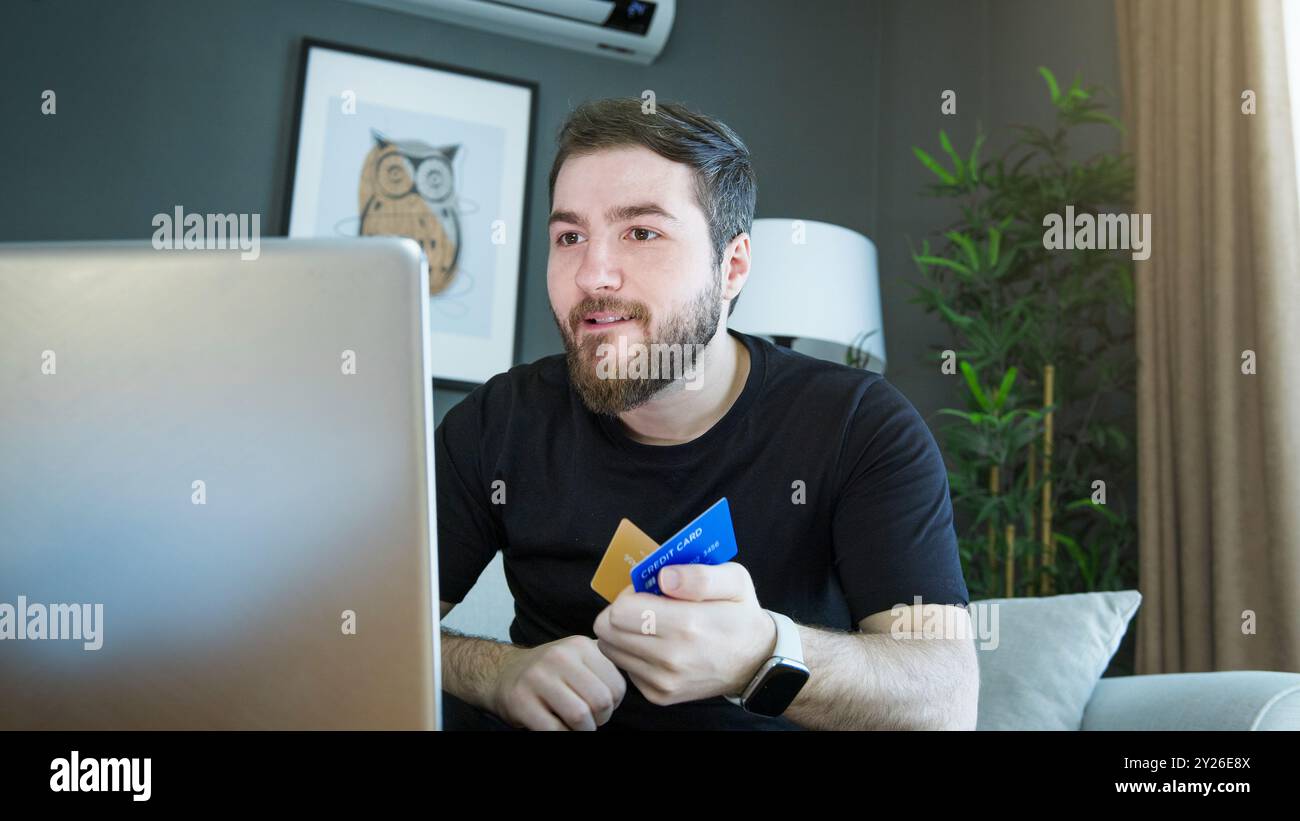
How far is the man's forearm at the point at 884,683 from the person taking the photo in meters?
0.97

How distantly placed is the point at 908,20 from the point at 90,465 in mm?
3162

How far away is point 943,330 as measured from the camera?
2.99 meters

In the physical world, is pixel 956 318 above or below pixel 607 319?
above

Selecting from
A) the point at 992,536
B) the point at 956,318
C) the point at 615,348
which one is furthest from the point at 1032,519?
the point at 615,348

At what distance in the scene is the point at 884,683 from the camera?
1011 mm

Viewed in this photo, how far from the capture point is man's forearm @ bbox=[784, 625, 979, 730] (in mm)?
966

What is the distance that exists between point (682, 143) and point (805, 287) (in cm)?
114

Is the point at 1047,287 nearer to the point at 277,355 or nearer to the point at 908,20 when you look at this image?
the point at 908,20

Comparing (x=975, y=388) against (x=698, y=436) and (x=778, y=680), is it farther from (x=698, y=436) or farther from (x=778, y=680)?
(x=778, y=680)

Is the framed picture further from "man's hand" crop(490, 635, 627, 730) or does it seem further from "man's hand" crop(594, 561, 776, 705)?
"man's hand" crop(594, 561, 776, 705)

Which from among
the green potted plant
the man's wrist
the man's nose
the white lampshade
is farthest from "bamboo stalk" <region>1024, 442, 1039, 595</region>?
the man's wrist

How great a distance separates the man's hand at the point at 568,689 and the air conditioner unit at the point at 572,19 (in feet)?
7.33

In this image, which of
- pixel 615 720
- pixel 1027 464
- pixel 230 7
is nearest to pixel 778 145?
pixel 1027 464

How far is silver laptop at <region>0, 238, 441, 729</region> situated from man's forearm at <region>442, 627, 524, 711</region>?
21.6 inches
